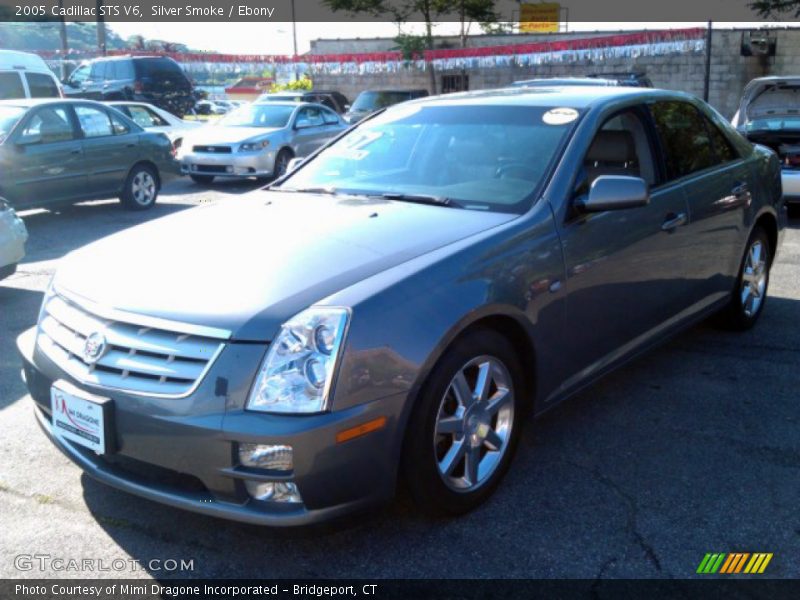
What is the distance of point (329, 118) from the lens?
16.0m

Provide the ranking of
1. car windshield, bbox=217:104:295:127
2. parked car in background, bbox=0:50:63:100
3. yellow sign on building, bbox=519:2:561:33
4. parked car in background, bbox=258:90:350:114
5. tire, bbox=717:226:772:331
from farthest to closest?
yellow sign on building, bbox=519:2:561:33 → parked car in background, bbox=258:90:350:114 → car windshield, bbox=217:104:295:127 → parked car in background, bbox=0:50:63:100 → tire, bbox=717:226:772:331

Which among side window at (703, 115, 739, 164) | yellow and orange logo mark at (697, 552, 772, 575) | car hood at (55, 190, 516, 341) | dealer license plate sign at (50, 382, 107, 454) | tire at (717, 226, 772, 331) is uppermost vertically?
side window at (703, 115, 739, 164)

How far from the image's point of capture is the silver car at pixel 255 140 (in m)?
13.7

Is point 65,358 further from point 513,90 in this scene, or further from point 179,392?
point 513,90

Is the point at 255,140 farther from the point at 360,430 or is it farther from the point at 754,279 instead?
the point at 360,430

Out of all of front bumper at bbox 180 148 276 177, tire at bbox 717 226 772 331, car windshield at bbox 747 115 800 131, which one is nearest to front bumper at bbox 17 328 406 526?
tire at bbox 717 226 772 331

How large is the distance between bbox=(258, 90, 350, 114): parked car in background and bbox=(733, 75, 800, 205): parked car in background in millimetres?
11398

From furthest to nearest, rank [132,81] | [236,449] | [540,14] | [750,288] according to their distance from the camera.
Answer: [540,14], [132,81], [750,288], [236,449]

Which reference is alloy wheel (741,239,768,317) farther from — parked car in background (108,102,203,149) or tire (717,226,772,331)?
parked car in background (108,102,203,149)

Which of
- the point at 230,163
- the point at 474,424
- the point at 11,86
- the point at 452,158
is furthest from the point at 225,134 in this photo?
the point at 474,424

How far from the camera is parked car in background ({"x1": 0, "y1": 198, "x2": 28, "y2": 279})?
6504mm

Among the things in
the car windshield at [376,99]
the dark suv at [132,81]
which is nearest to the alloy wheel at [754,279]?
the car windshield at [376,99]

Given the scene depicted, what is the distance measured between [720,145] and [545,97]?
146 centimetres

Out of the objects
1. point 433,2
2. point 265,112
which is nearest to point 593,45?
point 433,2
